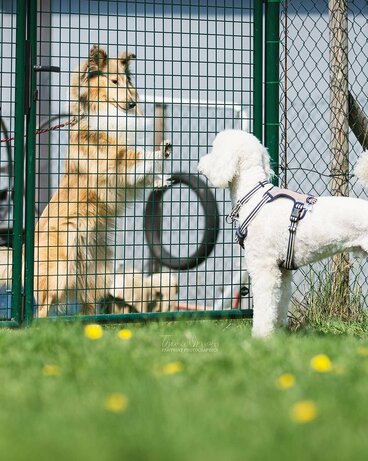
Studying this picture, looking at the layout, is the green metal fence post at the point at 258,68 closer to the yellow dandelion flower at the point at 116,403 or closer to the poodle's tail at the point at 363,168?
the poodle's tail at the point at 363,168

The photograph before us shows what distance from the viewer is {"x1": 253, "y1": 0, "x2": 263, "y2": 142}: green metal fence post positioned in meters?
5.71

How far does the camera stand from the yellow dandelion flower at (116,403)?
266cm

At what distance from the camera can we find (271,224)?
15.4ft

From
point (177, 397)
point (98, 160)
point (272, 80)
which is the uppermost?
point (272, 80)

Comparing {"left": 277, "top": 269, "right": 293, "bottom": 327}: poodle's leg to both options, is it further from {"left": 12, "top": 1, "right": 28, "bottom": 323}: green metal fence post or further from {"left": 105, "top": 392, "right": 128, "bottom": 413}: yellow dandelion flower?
{"left": 105, "top": 392, "right": 128, "bottom": 413}: yellow dandelion flower

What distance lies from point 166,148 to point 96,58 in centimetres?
82

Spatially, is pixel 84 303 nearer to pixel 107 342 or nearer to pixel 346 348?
pixel 107 342

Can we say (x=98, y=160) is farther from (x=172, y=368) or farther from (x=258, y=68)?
(x=172, y=368)

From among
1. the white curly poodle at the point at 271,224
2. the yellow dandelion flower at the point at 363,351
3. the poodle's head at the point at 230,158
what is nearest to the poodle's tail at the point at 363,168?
the white curly poodle at the point at 271,224

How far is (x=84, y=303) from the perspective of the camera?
19.3 ft

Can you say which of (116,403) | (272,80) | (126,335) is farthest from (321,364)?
(272,80)

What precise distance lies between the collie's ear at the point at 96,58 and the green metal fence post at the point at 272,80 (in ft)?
3.83

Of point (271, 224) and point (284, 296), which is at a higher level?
point (271, 224)

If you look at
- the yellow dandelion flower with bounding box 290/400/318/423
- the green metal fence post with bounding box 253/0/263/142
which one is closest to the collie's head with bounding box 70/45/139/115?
the green metal fence post with bounding box 253/0/263/142
